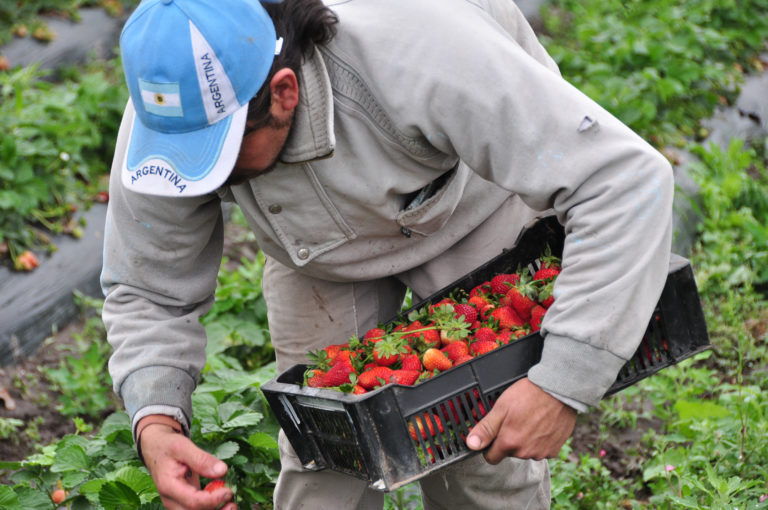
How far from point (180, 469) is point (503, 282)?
3.15ft

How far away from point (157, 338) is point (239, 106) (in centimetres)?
74

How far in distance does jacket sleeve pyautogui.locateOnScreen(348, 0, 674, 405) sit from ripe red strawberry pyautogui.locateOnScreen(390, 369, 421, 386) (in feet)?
1.05

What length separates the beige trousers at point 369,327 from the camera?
2594 mm

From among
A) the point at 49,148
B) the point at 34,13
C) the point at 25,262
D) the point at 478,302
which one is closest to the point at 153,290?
the point at 478,302

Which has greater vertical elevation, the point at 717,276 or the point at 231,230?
the point at 717,276

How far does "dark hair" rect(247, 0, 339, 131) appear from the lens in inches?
79.4

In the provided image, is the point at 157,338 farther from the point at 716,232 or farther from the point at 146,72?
the point at 716,232

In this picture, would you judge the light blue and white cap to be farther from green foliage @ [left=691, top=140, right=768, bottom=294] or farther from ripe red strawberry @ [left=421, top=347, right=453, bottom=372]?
green foliage @ [left=691, top=140, right=768, bottom=294]

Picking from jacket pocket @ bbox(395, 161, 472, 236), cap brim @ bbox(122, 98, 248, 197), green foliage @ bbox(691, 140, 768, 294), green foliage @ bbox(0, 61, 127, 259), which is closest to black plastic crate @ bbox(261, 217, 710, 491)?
jacket pocket @ bbox(395, 161, 472, 236)

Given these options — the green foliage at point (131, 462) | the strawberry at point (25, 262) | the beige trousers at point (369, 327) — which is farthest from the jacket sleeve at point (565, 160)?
the strawberry at point (25, 262)

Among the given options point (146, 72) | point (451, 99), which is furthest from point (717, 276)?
point (146, 72)

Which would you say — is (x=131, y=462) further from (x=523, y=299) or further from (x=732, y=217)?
(x=732, y=217)

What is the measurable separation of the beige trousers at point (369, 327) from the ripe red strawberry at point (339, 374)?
1.38 feet

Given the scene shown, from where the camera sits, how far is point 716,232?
4.53 meters
